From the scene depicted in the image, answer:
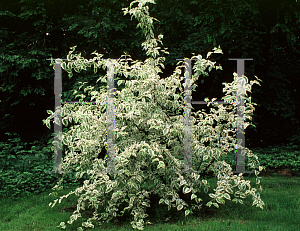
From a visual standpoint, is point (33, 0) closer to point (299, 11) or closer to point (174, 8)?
point (174, 8)

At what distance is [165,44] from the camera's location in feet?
30.7

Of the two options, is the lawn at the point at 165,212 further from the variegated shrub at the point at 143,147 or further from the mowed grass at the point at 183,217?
the variegated shrub at the point at 143,147

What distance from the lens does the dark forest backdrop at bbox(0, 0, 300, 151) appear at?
28.0 ft

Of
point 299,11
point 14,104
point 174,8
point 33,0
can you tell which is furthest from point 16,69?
point 299,11

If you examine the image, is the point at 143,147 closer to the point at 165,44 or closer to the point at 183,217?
the point at 183,217

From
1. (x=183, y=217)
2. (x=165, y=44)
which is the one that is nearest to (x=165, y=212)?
(x=183, y=217)

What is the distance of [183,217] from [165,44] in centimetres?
625

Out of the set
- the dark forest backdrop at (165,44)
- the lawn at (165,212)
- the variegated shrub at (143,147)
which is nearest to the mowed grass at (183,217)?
the lawn at (165,212)

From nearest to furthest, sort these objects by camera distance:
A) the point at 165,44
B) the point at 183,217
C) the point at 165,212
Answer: the point at 183,217, the point at 165,212, the point at 165,44

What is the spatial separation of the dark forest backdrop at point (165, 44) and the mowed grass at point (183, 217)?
3963 millimetres

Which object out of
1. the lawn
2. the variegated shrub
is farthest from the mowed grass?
the variegated shrub

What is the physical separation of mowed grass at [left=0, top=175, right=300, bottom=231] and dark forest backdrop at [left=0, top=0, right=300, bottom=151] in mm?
3963

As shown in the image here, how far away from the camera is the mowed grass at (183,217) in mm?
3909

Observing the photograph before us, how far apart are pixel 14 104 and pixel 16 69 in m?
1.11
